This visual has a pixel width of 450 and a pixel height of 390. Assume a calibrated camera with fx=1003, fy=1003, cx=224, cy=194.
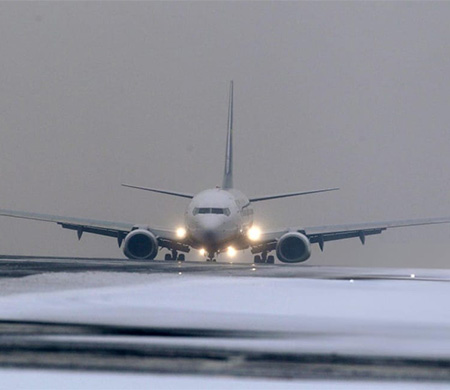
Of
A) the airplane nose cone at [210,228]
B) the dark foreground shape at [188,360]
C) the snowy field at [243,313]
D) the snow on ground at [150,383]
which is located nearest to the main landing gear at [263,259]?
the airplane nose cone at [210,228]

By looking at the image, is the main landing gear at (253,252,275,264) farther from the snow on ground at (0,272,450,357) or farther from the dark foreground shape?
the dark foreground shape

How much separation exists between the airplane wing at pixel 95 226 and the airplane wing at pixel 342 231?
19.3 feet

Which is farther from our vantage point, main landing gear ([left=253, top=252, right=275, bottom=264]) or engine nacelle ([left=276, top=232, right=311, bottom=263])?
main landing gear ([left=253, top=252, right=275, bottom=264])

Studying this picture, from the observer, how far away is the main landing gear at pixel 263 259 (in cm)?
6125

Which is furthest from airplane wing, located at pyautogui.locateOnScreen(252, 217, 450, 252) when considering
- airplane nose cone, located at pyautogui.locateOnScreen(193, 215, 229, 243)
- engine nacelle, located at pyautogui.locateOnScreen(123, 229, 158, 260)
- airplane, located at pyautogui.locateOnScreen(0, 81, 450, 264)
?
engine nacelle, located at pyautogui.locateOnScreen(123, 229, 158, 260)

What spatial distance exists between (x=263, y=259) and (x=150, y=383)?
1990 inches

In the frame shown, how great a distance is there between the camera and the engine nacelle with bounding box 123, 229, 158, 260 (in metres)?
56.0

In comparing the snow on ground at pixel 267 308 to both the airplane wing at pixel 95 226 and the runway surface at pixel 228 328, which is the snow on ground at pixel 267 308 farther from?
the airplane wing at pixel 95 226

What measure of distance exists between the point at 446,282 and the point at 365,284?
396 cm

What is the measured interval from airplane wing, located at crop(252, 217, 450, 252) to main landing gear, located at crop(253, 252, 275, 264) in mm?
587

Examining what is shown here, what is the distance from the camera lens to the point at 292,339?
52.4ft

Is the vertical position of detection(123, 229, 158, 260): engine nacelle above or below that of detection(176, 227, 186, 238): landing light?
below

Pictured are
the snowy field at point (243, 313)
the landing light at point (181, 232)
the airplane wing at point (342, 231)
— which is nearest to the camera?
the snowy field at point (243, 313)

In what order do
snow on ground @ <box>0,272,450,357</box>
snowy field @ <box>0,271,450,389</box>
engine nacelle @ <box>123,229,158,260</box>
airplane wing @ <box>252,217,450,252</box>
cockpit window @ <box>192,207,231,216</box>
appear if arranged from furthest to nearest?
1. airplane wing @ <box>252,217,450,252</box>
2. engine nacelle @ <box>123,229,158,260</box>
3. cockpit window @ <box>192,207,231,216</box>
4. snow on ground @ <box>0,272,450,357</box>
5. snowy field @ <box>0,271,450,389</box>
